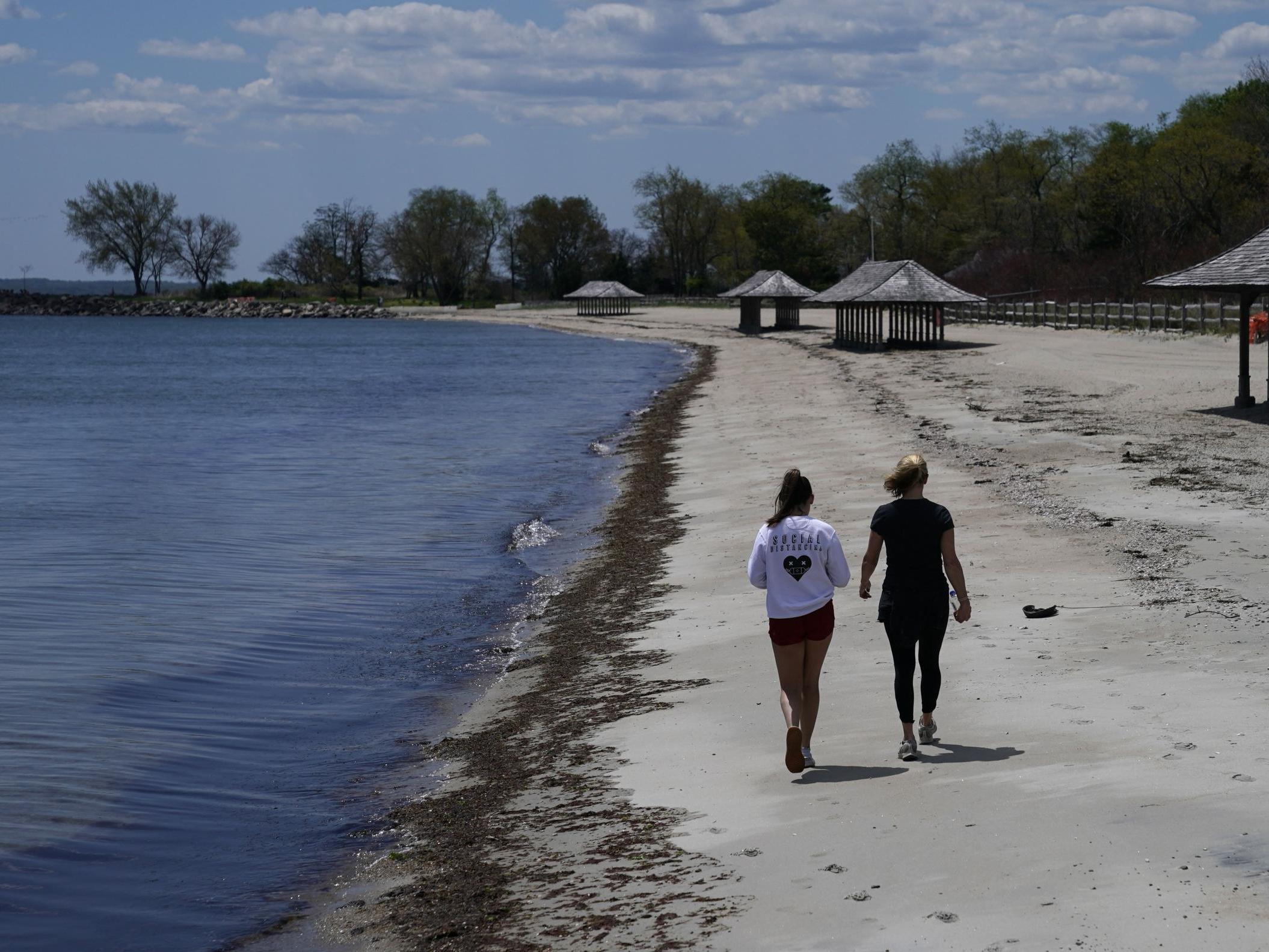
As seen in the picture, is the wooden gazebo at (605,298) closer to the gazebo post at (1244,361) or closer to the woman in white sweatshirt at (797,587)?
the gazebo post at (1244,361)

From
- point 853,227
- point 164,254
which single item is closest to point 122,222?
point 164,254

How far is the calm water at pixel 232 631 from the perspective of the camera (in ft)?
27.1

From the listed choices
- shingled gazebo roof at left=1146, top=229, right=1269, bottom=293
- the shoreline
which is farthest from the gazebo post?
the shoreline

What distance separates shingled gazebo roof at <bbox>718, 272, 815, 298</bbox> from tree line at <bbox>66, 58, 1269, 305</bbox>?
10.9 metres

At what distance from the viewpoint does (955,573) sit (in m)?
7.40

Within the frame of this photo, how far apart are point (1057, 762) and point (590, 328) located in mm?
95536

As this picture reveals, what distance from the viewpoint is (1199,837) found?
609 cm

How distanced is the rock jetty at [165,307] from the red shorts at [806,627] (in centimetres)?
14853

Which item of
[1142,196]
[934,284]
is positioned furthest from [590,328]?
[934,284]

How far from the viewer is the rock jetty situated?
161500 millimetres

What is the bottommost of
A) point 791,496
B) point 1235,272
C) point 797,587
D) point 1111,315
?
point 797,587

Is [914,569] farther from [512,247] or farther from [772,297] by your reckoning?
[512,247]

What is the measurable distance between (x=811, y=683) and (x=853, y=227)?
105 meters

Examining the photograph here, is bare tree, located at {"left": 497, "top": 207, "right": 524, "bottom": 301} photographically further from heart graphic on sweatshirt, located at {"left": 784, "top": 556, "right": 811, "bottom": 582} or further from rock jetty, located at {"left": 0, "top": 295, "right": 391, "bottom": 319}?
heart graphic on sweatshirt, located at {"left": 784, "top": 556, "right": 811, "bottom": 582}
